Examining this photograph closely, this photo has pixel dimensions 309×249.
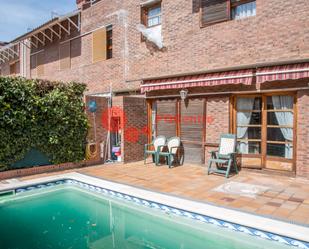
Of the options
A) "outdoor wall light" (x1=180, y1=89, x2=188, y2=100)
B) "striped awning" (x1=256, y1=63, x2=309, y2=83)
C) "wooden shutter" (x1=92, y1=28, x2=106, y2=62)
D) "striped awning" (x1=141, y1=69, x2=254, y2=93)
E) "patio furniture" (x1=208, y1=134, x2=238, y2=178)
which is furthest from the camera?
"wooden shutter" (x1=92, y1=28, x2=106, y2=62)

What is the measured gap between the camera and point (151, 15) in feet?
51.7

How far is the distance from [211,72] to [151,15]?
587 cm

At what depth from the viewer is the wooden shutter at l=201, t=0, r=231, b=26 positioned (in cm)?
1235

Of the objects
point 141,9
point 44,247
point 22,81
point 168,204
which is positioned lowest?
point 44,247

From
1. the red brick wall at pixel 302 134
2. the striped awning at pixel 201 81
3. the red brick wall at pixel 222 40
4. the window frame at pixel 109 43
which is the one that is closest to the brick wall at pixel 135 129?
the striped awning at pixel 201 81

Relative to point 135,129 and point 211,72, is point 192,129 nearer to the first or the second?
point 211,72

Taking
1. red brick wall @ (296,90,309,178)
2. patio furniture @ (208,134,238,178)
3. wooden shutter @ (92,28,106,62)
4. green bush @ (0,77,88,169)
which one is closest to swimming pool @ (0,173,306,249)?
green bush @ (0,77,88,169)

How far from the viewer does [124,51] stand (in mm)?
16812

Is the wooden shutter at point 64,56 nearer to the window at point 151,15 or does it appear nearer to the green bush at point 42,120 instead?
the window at point 151,15

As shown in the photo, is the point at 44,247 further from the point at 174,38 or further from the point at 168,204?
the point at 174,38

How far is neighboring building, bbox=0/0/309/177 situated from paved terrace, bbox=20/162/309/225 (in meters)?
1.07

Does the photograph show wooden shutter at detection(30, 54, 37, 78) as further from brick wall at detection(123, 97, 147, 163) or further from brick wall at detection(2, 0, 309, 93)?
brick wall at detection(123, 97, 147, 163)

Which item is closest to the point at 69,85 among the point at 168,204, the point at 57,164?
the point at 57,164

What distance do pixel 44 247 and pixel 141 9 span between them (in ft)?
43.7
